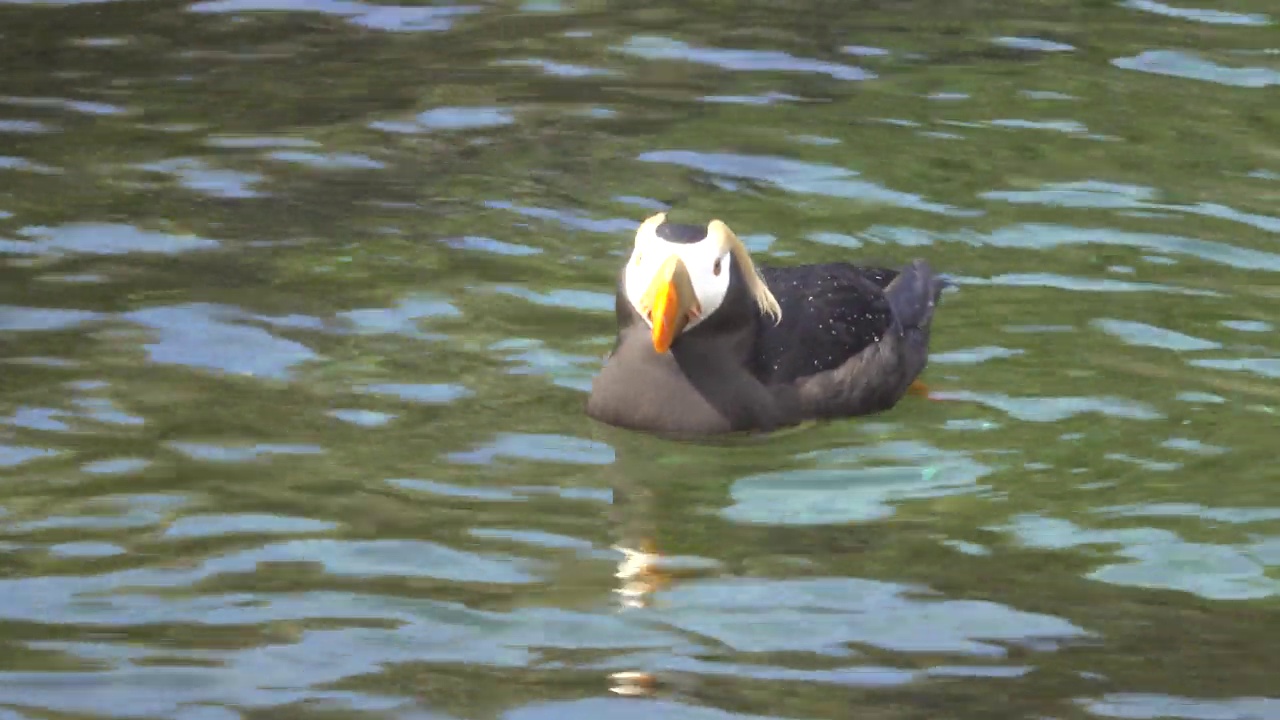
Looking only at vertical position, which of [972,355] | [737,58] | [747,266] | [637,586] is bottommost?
[637,586]

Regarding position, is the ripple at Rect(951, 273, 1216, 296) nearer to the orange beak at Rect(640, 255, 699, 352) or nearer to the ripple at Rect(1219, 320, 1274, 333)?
the ripple at Rect(1219, 320, 1274, 333)

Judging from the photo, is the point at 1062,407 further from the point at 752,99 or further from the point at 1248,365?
the point at 752,99

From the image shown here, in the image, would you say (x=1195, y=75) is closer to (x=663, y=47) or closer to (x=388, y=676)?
(x=663, y=47)

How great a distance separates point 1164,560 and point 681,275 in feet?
6.59

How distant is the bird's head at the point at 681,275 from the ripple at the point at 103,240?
254cm

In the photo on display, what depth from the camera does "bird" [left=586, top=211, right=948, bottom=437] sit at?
8461 millimetres

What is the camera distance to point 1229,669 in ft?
21.4

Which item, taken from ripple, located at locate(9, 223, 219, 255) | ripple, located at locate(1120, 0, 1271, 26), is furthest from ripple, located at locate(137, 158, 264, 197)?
ripple, located at locate(1120, 0, 1271, 26)

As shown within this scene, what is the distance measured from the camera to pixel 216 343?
9273 mm

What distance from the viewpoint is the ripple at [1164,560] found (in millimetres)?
7090

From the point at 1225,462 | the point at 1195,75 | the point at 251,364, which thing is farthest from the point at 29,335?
the point at 1195,75

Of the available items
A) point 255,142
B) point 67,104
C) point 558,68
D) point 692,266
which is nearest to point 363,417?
point 692,266

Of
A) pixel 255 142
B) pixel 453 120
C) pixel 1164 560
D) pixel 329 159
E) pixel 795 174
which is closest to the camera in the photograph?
pixel 1164 560

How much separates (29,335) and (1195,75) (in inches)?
250
